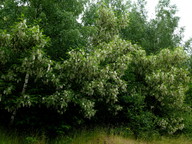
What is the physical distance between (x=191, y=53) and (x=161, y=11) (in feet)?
25.8

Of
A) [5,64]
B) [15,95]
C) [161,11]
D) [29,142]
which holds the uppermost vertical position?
[161,11]

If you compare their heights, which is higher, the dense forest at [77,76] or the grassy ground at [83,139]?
the dense forest at [77,76]

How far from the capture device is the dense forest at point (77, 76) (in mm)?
7996

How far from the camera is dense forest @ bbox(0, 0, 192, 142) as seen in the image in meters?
8.00

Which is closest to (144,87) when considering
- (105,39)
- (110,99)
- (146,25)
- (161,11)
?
(110,99)

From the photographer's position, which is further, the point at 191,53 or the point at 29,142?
the point at 191,53

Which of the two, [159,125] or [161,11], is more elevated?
[161,11]

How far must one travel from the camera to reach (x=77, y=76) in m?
9.12

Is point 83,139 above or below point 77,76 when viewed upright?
below

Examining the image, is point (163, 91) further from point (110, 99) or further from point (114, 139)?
point (114, 139)

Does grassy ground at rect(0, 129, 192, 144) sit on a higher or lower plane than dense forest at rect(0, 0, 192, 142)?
lower

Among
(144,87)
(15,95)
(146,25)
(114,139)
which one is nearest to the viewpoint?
(15,95)

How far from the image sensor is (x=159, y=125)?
1283 cm

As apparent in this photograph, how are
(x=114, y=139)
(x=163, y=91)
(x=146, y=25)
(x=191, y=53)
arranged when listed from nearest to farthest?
(x=114, y=139) < (x=163, y=91) < (x=146, y=25) < (x=191, y=53)
